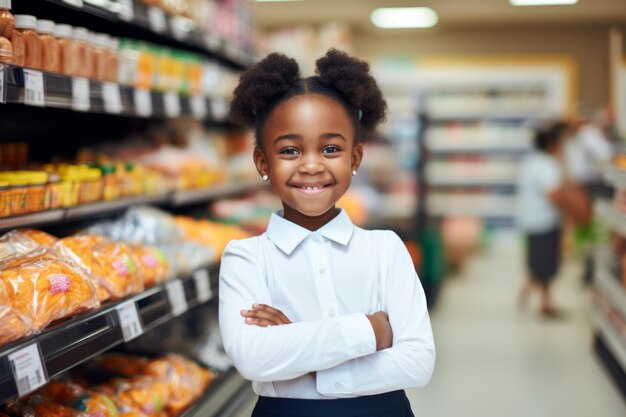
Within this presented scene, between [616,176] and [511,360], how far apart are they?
1.27m

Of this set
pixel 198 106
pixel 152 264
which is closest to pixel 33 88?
pixel 152 264

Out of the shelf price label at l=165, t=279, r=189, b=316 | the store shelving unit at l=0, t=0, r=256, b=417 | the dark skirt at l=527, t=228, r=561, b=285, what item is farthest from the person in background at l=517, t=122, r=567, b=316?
the shelf price label at l=165, t=279, r=189, b=316

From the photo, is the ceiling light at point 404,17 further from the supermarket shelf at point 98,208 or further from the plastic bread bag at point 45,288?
the plastic bread bag at point 45,288

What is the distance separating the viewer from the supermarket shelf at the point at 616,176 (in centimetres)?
372

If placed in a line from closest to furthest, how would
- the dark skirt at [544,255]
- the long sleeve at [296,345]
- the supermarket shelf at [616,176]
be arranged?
the long sleeve at [296,345]
the supermarket shelf at [616,176]
the dark skirt at [544,255]

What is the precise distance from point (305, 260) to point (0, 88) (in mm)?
838

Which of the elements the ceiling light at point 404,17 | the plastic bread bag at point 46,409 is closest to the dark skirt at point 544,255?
the ceiling light at point 404,17

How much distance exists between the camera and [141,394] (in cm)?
232

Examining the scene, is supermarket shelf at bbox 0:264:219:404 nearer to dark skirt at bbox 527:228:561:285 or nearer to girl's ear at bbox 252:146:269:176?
girl's ear at bbox 252:146:269:176

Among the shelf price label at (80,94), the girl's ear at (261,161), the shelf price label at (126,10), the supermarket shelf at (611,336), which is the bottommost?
the supermarket shelf at (611,336)

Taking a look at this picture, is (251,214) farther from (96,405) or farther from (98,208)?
(96,405)

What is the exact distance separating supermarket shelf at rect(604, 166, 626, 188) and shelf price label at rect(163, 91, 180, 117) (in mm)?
2260

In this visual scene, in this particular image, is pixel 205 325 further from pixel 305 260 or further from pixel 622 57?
pixel 622 57

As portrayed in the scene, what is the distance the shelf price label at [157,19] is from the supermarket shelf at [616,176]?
2.39 m
